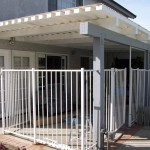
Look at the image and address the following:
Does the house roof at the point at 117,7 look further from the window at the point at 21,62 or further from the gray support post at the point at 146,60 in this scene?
the window at the point at 21,62

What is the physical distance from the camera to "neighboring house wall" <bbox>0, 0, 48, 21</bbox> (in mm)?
10805

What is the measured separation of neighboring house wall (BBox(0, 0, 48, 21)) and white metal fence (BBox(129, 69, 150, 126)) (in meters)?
5.38

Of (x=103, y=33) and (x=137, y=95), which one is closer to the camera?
(x=103, y=33)

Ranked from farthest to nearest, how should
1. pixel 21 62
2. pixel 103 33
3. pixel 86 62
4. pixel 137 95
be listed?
pixel 86 62 < pixel 21 62 < pixel 137 95 < pixel 103 33

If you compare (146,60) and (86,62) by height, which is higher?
(86,62)

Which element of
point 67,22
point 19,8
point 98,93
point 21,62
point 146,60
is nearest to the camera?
point 98,93

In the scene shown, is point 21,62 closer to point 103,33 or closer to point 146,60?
point 103,33

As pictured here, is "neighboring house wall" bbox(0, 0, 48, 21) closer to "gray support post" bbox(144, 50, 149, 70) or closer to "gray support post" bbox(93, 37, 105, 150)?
"gray support post" bbox(144, 50, 149, 70)

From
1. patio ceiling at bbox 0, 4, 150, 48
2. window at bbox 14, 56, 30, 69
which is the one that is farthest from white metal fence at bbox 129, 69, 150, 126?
window at bbox 14, 56, 30, 69

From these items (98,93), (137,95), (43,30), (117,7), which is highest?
(117,7)

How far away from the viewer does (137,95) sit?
10.5 m

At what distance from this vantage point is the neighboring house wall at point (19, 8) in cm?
1080

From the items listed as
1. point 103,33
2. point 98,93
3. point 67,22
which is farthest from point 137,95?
point 67,22

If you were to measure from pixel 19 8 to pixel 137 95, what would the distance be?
6138 mm
